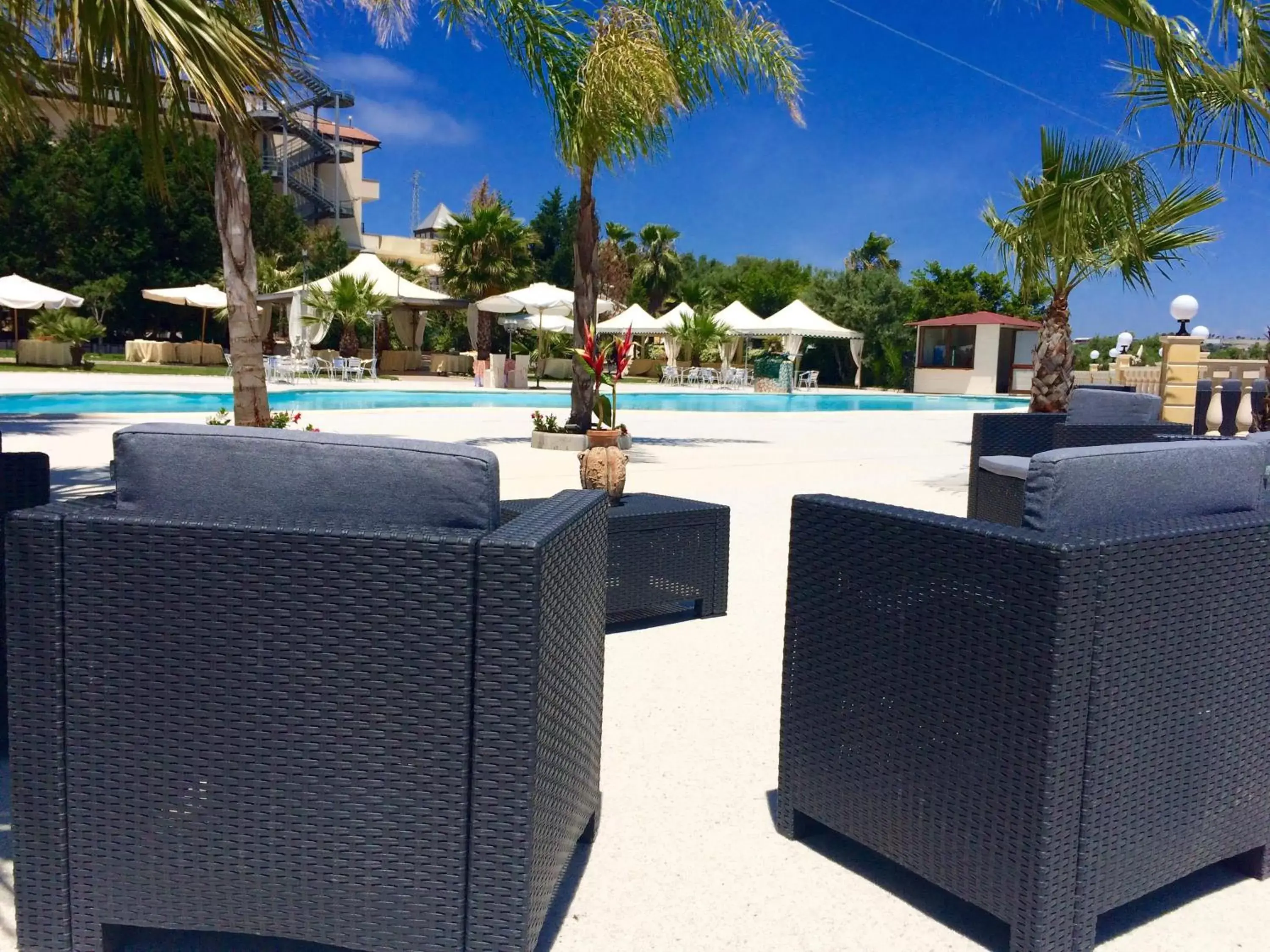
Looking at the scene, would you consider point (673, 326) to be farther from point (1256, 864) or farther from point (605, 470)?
point (1256, 864)

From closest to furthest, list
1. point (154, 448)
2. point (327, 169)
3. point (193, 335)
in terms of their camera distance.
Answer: point (154, 448) → point (193, 335) → point (327, 169)

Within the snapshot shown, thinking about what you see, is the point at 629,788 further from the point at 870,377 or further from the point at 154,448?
the point at 870,377

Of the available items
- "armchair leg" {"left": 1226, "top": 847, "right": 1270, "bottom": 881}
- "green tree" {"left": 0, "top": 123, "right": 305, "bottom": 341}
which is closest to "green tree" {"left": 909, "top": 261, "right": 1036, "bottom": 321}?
"green tree" {"left": 0, "top": 123, "right": 305, "bottom": 341}

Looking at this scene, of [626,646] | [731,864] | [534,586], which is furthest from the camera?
[626,646]

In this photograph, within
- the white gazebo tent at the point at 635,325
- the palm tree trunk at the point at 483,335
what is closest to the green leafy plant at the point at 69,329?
the palm tree trunk at the point at 483,335

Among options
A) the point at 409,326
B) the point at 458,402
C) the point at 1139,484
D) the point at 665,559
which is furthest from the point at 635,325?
the point at 1139,484

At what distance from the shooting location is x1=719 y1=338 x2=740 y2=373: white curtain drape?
31.2 m

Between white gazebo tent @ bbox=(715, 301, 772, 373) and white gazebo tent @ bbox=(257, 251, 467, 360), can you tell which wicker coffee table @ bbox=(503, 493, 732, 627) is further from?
white gazebo tent @ bbox=(715, 301, 772, 373)

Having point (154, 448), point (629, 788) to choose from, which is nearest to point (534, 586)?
point (154, 448)

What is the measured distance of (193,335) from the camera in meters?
30.2

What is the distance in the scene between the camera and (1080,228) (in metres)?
7.12

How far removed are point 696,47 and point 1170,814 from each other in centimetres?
986

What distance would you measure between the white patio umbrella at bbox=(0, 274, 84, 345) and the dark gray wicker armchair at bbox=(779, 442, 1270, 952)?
22979mm

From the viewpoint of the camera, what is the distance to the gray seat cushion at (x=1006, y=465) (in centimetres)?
512
